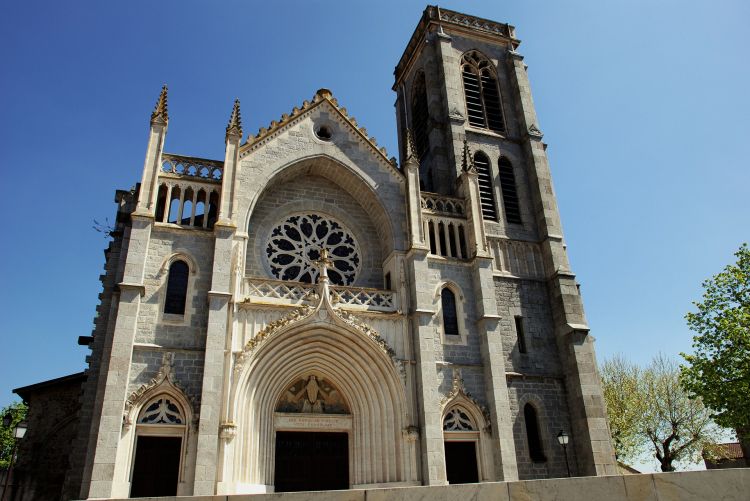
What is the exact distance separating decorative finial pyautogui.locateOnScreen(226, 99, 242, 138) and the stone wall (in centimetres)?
1393

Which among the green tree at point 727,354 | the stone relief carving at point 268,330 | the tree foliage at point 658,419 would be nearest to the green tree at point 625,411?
the tree foliage at point 658,419

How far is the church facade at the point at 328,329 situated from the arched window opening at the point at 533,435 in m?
0.07

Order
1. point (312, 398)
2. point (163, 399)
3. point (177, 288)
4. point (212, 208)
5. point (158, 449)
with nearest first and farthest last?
point (158, 449), point (163, 399), point (177, 288), point (312, 398), point (212, 208)

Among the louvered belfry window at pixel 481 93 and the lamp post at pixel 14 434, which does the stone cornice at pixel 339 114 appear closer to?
the louvered belfry window at pixel 481 93

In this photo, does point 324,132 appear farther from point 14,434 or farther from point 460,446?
point 14,434

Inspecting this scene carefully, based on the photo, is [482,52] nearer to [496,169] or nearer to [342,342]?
[496,169]

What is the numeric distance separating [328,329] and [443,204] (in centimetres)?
709

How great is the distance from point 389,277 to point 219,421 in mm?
7800

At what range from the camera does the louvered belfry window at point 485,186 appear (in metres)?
22.5

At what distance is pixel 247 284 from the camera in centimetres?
1752

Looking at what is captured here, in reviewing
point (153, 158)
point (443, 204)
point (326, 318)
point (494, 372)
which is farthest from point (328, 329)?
point (153, 158)

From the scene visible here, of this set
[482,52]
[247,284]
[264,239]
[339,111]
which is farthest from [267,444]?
[482,52]

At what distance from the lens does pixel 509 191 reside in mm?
23578

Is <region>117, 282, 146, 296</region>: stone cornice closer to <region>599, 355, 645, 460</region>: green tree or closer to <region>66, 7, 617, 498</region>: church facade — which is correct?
<region>66, 7, 617, 498</region>: church facade
